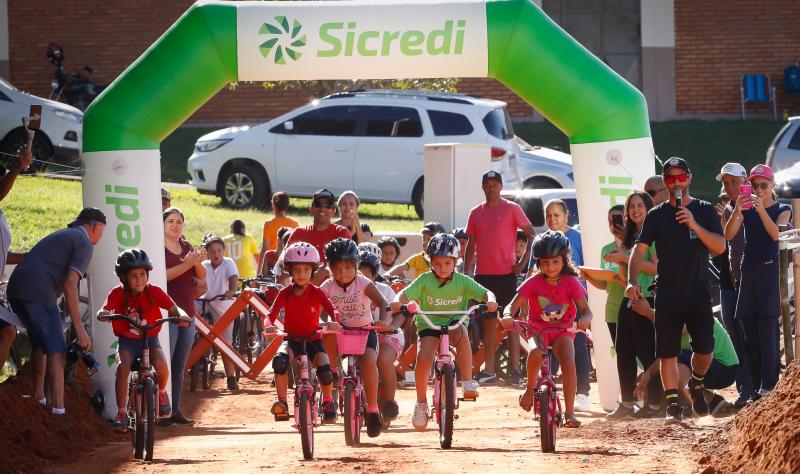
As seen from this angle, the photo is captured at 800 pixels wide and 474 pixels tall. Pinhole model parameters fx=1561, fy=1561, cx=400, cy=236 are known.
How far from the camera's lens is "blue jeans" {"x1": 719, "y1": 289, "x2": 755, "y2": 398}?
12.7 metres

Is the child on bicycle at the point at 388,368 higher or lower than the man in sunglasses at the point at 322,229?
lower

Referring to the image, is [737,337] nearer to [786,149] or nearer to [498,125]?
[786,149]

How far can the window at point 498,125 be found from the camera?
24.3 m

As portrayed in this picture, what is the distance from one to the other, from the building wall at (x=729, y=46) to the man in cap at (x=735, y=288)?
828 inches

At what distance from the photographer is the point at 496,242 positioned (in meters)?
15.3

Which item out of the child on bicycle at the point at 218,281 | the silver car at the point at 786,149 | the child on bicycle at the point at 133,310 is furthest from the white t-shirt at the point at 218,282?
the silver car at the point at 786,149

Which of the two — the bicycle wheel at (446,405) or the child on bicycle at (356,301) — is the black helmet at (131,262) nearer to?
the child on bicycle at (356,301)

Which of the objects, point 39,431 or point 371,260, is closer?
point 39,431

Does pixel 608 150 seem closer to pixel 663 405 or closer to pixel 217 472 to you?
pixel 663 405

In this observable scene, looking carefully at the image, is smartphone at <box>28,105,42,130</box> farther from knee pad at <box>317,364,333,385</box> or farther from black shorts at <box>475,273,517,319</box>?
black shorts at <box>475,273,517,319</box>

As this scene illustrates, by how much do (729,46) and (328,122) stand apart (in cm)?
1210

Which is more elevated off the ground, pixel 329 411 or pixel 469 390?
pixel 469 390

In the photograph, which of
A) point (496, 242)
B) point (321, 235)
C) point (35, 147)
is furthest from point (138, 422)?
point (35, 147)

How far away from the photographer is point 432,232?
641 inches
